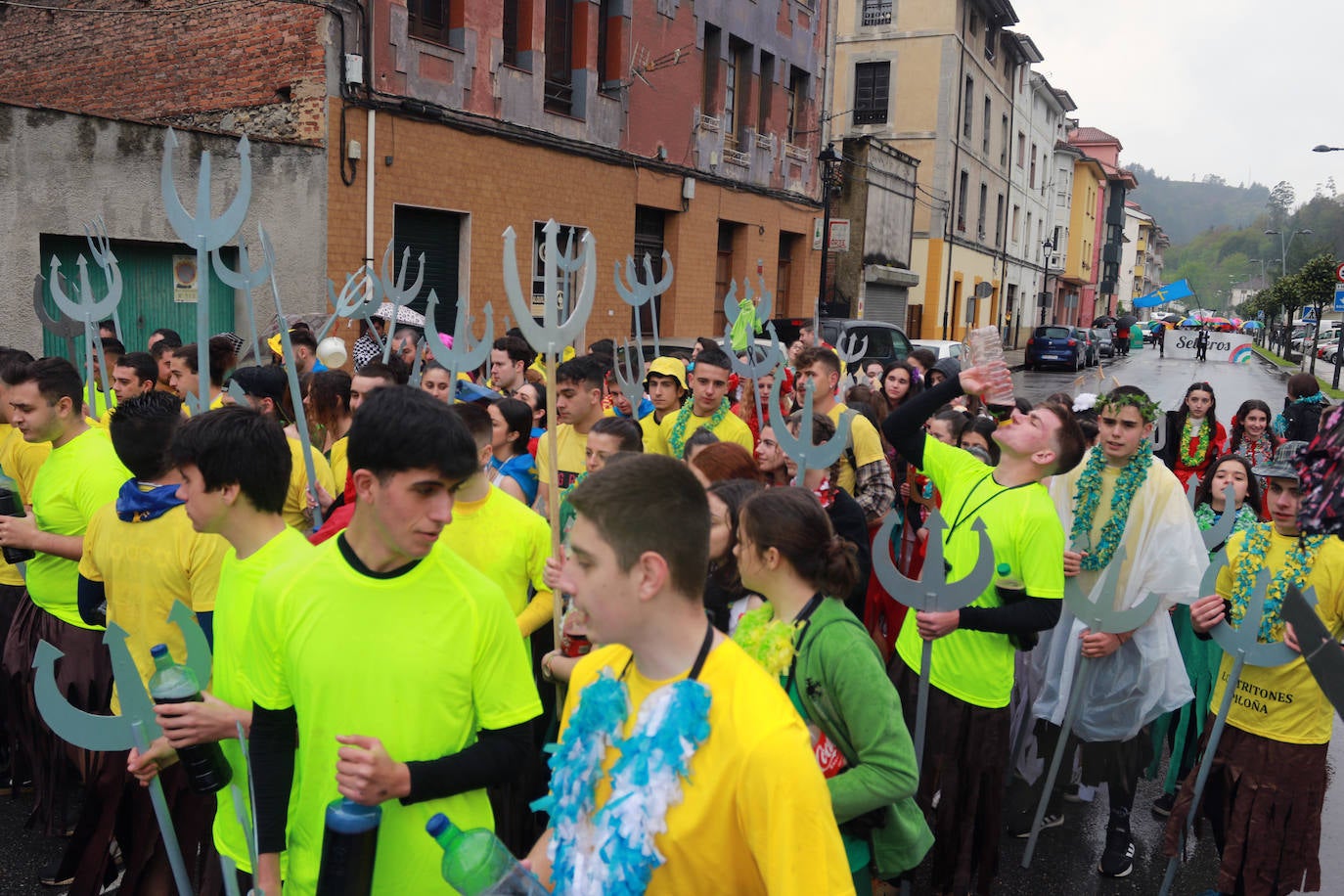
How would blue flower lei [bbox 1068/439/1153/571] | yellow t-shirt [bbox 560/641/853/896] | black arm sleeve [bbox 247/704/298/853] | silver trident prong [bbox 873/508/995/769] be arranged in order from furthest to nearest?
1. blue flower lei [bbox 1068/439/1153/571]
2. silver trident prong [bbox 873/508/995/769]
3. black arm sleeve [bbox 247/704/298/853]
4. yellow t-shirt [bbox 560/641/853/896]

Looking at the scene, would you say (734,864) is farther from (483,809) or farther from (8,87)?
(8,87)

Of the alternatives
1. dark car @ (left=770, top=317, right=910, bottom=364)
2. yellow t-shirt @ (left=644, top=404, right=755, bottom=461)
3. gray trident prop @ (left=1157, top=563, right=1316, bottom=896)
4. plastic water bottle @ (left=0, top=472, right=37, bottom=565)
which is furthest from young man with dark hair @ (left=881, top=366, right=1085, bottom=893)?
dark car @ (left=770, top=317, right=910, bottom=364)

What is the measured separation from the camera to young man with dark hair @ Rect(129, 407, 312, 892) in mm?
2605

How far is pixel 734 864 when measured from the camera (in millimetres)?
1895

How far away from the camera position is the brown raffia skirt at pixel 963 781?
381cm

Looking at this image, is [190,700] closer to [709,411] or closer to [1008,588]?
[1008,588]

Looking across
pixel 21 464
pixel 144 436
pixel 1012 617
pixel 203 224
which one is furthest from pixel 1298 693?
pixel 21 464

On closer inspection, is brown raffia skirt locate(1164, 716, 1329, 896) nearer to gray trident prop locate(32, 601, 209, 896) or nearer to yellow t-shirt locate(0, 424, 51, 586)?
gray trident prop locate(32, 601, 209, 896)

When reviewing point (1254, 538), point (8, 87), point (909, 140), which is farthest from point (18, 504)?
point (909, 140)

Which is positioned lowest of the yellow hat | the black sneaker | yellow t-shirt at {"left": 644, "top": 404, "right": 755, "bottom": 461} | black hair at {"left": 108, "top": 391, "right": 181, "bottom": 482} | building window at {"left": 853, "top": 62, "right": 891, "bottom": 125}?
the black sneaker

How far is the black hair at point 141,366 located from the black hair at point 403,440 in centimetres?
418

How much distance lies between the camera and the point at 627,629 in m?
1.91

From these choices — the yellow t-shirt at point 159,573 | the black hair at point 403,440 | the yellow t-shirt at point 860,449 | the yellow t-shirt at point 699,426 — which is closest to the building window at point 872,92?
the yellow t-shirt at point 699,426

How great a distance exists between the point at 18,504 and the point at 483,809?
2.82m
